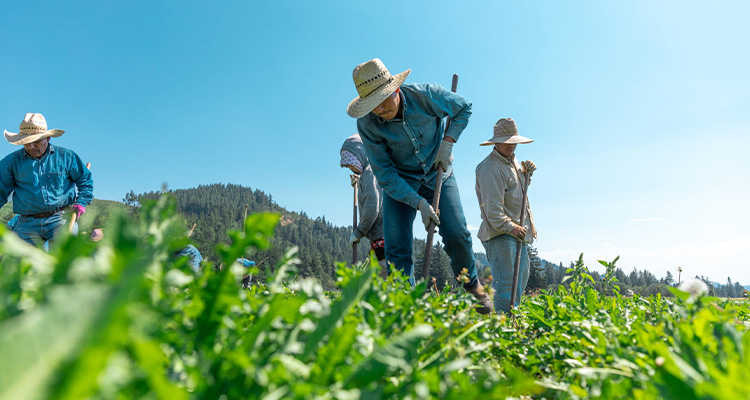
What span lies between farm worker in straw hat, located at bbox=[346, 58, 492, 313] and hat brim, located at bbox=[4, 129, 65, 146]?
18.0 ft

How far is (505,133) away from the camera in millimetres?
6312

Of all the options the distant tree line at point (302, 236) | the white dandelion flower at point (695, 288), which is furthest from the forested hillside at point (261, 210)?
the white dandelion flower at point (695, 288)

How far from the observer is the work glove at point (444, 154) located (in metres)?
4.61

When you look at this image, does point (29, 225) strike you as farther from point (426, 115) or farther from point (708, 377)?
point (708, 377)

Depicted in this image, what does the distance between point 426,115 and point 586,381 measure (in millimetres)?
3685

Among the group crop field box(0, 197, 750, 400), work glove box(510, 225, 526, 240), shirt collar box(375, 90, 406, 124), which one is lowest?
crop field box(0, 197, 750, 400)

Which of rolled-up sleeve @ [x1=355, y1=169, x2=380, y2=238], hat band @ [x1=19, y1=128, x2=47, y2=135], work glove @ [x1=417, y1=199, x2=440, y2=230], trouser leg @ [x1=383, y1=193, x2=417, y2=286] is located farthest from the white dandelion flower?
hat band @ [x1=19, y1=128, x2=47, y2=135]

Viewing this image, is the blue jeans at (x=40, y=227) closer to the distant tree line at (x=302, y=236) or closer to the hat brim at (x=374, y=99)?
the hat brim at (x=374, y=99)

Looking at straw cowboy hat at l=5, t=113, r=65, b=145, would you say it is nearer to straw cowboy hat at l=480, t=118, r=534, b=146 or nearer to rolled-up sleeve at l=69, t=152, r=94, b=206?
rolled-up sleeve at l=69, t=152, r=94, b=206

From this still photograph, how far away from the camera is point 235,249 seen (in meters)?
0.74

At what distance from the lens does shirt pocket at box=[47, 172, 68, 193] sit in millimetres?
6609

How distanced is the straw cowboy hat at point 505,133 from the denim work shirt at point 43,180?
6.47 m

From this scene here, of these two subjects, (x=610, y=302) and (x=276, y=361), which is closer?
(x=276, y=361)

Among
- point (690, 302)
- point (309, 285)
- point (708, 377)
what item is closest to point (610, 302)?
point (690, 302)
